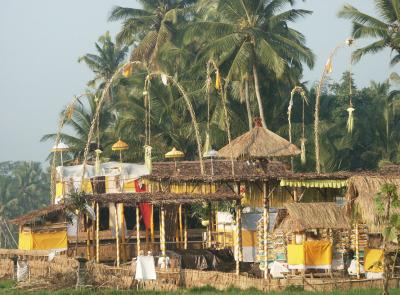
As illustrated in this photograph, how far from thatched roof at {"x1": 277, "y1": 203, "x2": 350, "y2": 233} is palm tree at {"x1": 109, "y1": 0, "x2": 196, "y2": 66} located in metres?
21.9

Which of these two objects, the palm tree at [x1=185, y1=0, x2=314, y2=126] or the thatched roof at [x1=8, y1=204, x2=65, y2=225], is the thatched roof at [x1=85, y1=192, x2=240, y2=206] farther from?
the palm tree at [x1=185, y1=0, x2=314, y2=126]

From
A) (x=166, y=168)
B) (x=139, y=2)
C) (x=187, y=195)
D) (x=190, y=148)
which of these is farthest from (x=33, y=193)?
(x=187, y=195)

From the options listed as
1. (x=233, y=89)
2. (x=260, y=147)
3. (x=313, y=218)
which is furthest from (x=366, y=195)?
(x=233, y=89)

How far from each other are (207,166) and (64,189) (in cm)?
609

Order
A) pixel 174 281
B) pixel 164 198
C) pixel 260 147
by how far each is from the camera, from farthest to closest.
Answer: pixel 260 147 → pixel 164 198 → pixel 174 281

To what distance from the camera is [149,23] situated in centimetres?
4616

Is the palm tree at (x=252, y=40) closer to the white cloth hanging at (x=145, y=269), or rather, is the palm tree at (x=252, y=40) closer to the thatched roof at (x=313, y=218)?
the thatched roof at (x=313, y=218)

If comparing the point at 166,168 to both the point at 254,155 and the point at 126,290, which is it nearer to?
the point at 254,155

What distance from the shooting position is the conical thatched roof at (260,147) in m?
25.5

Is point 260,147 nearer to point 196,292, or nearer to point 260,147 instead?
point 260,147

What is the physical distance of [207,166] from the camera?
33750 millimetres

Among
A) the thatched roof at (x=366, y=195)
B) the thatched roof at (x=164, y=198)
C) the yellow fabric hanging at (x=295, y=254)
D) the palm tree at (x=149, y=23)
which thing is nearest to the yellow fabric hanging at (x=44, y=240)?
the thatched roof at (x=164, y=198)

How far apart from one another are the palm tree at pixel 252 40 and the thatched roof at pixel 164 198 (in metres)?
11.0

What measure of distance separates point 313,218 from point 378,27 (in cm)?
1283
